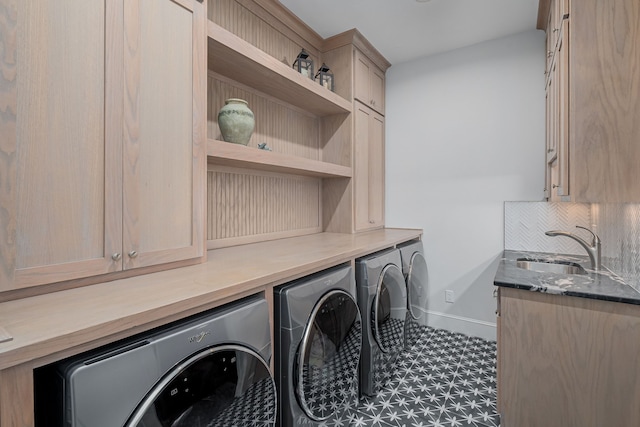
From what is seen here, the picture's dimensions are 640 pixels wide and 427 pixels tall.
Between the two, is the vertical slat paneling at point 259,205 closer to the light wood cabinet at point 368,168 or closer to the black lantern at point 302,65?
the light wood cabinet at point 368,168

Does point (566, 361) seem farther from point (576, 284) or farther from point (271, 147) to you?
point (271, 147)

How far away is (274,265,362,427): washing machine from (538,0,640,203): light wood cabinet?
119cm

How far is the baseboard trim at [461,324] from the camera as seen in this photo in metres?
2.69

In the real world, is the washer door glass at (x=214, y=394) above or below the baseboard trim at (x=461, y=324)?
above

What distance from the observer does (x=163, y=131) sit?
1228mm

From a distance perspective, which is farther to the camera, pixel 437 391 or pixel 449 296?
pixel 449 296

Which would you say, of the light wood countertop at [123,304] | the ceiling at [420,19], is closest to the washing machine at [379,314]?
the light wood countertop at [123,304]

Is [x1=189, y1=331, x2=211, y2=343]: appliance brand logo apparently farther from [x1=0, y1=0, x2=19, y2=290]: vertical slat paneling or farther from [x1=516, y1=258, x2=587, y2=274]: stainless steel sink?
[x1=516, y1=258, x2=587, y2=274]: stainless steel sink

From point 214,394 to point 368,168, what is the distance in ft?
Result: 7.54

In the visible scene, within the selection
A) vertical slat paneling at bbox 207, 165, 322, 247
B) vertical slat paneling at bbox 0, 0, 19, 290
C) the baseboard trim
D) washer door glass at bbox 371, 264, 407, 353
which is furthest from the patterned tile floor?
vertical slat paneling at bbox 0, 0, 19, 290

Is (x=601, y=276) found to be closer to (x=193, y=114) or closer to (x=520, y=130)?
(x=520, y=130)

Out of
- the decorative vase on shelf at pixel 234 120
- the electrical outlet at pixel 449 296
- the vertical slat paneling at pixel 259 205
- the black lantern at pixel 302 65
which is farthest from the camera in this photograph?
the electrical outlet at pixel 449 296

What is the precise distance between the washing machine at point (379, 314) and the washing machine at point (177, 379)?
789 mm

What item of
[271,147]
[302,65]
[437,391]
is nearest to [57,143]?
[271,147]
